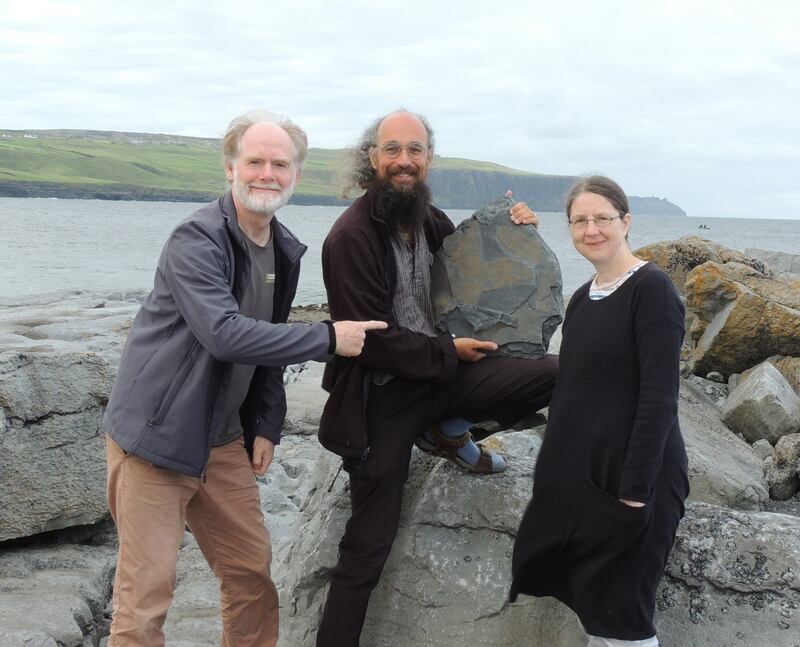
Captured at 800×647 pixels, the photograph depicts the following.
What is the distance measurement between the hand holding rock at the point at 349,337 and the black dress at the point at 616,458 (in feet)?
2.84

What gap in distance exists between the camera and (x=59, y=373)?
5.83 meters

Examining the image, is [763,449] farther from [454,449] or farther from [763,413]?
[454,449]

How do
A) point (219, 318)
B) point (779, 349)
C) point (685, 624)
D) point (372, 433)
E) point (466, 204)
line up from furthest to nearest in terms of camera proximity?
point (466, 204) → point (779, 349) → point (372, 433) → point (685, 624) → point (219, 318)

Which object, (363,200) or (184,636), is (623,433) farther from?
(184,636)

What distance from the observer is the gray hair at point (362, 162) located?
14.5 ft

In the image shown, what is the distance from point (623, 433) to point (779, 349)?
27.1 feet

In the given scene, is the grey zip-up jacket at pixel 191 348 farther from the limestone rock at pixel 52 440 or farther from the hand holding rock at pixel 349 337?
the limestone rock at pixel 52 440

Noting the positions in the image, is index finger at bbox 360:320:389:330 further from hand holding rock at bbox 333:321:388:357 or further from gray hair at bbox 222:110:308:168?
gray hair at bbox 222:110:308:168

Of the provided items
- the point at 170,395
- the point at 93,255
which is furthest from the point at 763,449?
the point at 93,255

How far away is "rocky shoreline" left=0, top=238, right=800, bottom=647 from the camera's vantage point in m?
3.90

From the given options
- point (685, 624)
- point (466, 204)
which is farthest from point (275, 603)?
point (466, 204)

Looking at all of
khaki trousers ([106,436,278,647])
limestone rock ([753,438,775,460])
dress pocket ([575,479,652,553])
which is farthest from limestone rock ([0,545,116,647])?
limestone rock ([753,438,775,460])

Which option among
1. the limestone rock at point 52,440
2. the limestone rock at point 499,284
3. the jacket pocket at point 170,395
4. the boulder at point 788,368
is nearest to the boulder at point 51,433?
the limestone rock at point 52,440

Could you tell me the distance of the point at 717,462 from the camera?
6.97 meters
